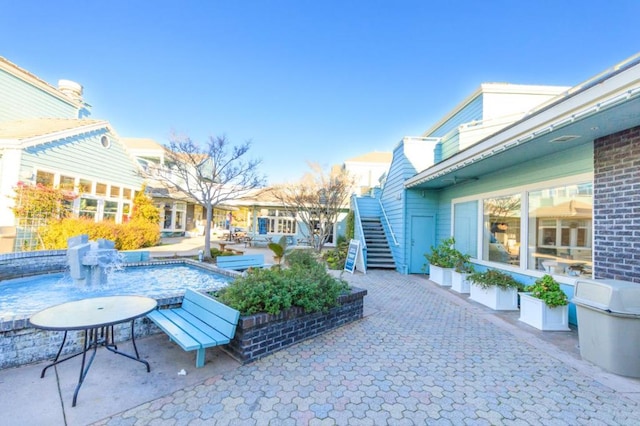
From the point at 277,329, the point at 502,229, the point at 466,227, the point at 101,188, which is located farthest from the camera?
the point at 101,188

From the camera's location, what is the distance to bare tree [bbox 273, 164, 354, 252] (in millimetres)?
14359

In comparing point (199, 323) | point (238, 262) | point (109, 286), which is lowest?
point (109, 286)

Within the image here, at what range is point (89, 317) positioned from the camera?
2.73 meters

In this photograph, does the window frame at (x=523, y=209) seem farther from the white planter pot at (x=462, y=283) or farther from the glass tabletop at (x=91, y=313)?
the glass tabletop at (x=91, y=313)

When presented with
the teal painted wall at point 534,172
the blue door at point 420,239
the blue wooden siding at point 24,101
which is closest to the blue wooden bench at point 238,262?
the blue door at point 420,239

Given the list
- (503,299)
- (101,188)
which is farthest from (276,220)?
(503,299)

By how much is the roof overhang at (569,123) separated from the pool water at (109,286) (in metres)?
5.39

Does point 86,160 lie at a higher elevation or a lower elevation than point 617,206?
higher

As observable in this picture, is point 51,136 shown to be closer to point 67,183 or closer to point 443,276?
point 67,183

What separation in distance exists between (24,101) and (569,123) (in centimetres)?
1885

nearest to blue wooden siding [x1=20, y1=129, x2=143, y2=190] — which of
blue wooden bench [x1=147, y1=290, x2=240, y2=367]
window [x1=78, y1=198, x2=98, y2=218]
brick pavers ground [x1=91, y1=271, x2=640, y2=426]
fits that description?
window [x1=78, y1=198, x2=98, y2=218]

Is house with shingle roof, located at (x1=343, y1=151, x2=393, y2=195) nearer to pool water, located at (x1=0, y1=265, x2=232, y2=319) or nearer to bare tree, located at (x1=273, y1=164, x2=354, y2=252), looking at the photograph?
bare tree, located at (x1=273, y1=164, x2=354, y2=252)

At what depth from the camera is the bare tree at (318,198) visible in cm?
1436

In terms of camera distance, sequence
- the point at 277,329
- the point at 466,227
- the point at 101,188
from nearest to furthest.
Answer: the point at 277,329 → the point at 466,227 → the point at 101,188
